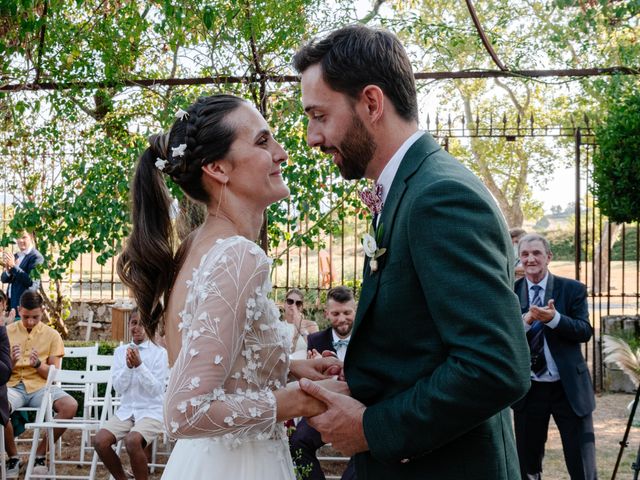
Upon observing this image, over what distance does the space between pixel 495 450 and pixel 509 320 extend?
0.37 m

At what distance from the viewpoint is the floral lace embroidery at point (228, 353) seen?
2.11m

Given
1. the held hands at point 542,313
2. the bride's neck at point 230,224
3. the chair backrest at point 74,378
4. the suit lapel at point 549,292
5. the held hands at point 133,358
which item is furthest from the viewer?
the chair backrest at point 74,378

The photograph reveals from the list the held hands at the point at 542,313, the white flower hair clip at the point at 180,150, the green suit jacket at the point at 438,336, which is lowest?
the held hands at the point at 542,313

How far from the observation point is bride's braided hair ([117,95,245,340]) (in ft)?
8.40

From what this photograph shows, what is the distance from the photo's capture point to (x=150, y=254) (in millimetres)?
2588

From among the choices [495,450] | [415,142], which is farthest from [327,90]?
[495,450]

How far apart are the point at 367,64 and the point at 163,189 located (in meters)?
1.02

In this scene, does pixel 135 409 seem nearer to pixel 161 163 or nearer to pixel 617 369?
pixel 161 163

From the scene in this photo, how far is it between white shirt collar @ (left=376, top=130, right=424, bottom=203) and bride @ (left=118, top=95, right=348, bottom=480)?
18.3 inches

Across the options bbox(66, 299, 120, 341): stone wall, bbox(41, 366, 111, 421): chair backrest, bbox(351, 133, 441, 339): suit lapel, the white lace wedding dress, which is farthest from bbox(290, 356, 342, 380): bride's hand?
bbox(66, 299, 120, 341): stone wall

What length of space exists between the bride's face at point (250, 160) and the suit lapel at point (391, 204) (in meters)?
0.66

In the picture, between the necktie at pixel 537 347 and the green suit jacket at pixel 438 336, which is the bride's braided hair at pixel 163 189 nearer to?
the green suit jacket at pixel 438 336

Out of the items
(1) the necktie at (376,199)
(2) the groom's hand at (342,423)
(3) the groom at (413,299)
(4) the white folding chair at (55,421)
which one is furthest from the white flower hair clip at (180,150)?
(4) the white folding chair at (55,421)

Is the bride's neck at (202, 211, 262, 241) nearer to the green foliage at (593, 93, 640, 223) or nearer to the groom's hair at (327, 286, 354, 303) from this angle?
the groom's hair at (327, 286, 354, 303)
